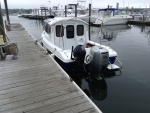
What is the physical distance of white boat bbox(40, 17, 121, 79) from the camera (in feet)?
22.4

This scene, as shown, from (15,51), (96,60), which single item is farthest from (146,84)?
(15,51)

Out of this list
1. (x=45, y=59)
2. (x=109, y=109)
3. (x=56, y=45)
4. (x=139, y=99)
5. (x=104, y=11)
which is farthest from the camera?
(x=104, y=11)

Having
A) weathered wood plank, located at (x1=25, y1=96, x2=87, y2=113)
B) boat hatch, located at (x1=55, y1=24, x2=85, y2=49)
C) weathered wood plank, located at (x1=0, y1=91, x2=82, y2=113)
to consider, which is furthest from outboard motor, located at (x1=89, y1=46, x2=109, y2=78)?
weathered wood plank, located at (x1=25, y1=96, x2=87, y2=113)

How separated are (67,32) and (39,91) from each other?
499cm

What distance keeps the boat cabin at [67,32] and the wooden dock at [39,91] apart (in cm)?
252

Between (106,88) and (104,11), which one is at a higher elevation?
(104,11)

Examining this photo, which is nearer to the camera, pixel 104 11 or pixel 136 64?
pixel 136 64

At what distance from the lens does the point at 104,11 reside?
31344 mm

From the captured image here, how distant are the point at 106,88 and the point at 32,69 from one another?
9.97 feet

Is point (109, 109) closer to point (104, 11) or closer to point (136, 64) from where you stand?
point (136, 64)

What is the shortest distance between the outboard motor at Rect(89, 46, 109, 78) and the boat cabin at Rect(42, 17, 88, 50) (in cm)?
246

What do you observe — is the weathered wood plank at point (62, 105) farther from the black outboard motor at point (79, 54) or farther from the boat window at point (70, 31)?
the boat window at point (70, 31)

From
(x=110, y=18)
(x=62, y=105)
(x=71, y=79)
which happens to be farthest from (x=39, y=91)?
(x=110, y=18)

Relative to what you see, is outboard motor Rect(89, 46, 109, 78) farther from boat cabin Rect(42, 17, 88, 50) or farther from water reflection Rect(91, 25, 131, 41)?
water reflection Rect(91, 25, 131, 41)
